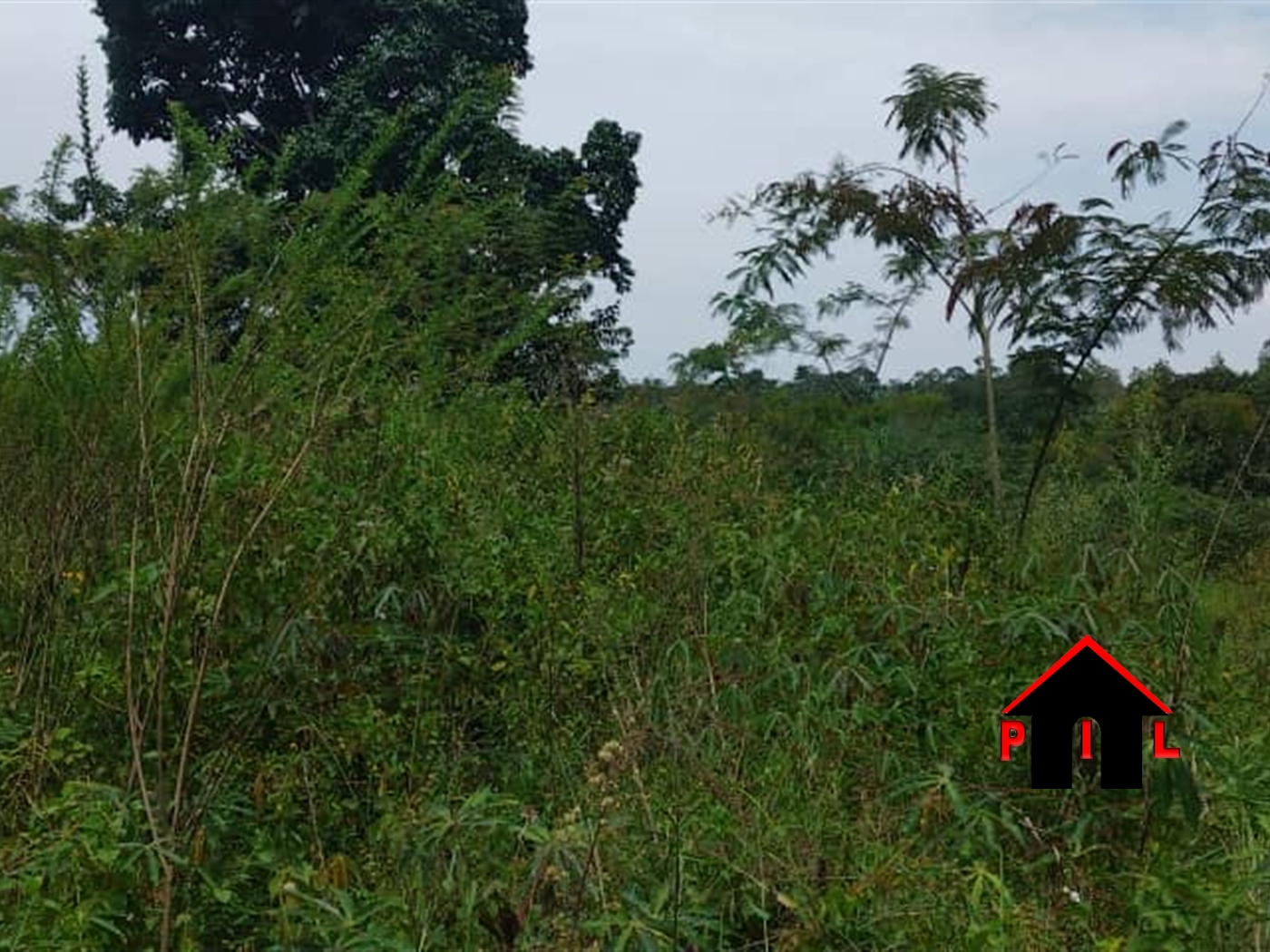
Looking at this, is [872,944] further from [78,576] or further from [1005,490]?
[1005,490]

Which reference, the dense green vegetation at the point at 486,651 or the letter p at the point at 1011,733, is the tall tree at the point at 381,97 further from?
the letter p at the point at 1011,733

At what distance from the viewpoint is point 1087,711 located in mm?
2682

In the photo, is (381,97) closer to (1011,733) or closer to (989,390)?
(989,390)

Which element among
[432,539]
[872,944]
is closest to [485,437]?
[432,539]

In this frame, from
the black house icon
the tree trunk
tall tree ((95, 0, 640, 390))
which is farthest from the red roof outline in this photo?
tall tree ((95, 0, 640, 390))

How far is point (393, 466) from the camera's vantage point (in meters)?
3.43

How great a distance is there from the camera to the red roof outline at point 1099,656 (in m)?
2.65

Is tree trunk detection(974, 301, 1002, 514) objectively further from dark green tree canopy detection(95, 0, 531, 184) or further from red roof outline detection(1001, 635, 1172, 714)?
dark green tree canopy detection(95, 0, 531, 184)

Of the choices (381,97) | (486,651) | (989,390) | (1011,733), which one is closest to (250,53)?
(381,97)

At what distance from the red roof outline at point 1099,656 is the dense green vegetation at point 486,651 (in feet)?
0.18

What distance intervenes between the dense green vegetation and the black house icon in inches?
2.0

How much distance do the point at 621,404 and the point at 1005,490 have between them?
5.51ft

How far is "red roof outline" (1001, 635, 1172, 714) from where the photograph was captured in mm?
2646

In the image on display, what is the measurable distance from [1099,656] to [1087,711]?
11 centimetres
